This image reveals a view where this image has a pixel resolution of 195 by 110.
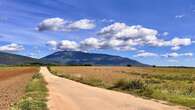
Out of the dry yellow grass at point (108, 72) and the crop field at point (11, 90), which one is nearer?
the crop field at point (11, 90)

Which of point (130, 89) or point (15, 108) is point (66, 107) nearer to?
point (15, 108)

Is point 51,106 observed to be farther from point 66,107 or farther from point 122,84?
point 122,84

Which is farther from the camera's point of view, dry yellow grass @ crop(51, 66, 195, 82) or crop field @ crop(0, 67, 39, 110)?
dry yellow grass @ crop(51, 66, 195, 82)

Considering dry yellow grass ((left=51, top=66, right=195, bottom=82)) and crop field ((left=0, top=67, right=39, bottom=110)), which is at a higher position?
dry yellow grass ((left=51, top=66, right=195, bottom=82))

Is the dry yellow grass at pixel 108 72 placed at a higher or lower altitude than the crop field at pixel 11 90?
higher

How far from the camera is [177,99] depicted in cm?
2802

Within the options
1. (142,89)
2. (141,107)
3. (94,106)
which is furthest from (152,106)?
(142,89)

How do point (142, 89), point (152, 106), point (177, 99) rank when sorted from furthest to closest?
1. point (142, 89)
2. point (177, 99)
3. point (152, 106)

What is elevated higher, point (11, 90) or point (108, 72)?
point (108, 72)

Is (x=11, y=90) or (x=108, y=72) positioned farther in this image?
(x=108, y=72)

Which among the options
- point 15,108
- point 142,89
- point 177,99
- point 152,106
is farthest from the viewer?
point 142,89

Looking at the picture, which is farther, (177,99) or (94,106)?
(177,99)

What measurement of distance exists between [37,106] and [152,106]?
6.78 metres

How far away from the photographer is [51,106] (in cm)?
2306
